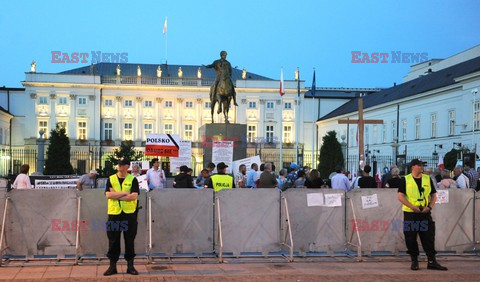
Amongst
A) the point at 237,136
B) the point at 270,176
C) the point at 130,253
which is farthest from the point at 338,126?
the point at 130,253

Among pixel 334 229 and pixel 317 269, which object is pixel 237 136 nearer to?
pixel 334 229

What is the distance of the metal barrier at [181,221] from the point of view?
11570mm

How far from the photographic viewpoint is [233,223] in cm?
1182

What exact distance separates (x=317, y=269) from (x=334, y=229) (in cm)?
158

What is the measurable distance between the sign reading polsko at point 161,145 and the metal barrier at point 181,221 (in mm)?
7480

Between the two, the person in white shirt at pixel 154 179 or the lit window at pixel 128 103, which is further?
the lit window at pixel 128 103

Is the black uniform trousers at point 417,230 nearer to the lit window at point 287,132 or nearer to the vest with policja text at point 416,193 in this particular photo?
the vest with policja text at point 416,193

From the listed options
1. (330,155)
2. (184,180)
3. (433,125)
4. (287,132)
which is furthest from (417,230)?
(287,132)

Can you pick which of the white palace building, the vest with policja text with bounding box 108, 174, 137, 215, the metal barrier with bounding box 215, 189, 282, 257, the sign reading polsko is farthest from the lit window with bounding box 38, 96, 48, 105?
the vest with policja text with bounding box 108, 174, 137, 215

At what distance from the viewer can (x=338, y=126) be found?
3044 inches

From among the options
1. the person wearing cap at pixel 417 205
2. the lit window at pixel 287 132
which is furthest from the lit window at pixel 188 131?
the person wearing cap at pixel 417 205

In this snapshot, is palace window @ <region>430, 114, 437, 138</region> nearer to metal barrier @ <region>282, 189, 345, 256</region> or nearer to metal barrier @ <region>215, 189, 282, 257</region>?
metal barrier @ <region>282, 189, 345, 256</region>

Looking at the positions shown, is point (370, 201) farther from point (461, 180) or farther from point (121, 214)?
point (121, 214)

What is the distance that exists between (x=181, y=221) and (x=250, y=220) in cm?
131
